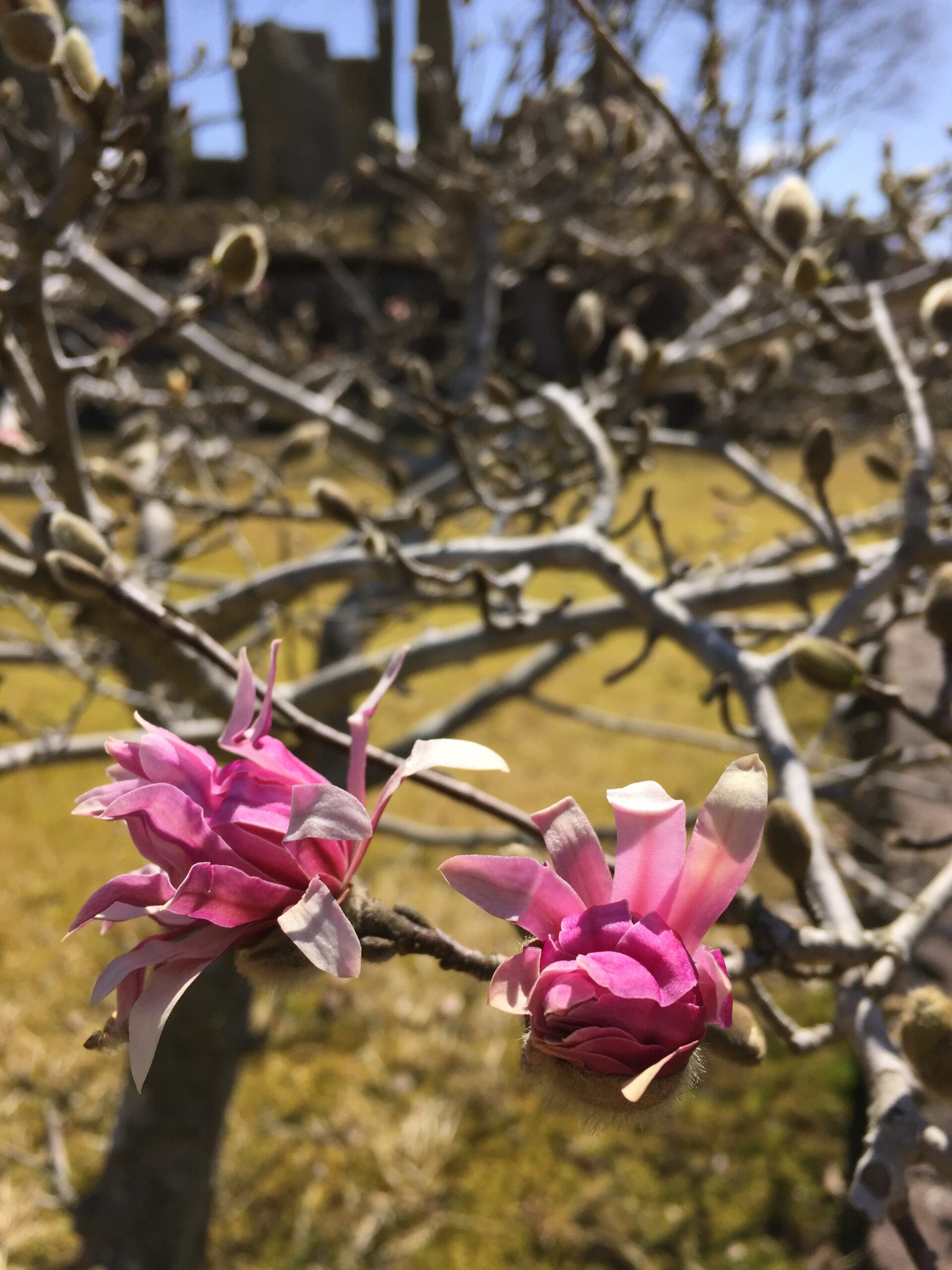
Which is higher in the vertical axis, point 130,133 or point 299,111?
point 299,111

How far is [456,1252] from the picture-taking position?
82.0 inches

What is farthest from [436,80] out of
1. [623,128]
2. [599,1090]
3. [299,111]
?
[299,111]

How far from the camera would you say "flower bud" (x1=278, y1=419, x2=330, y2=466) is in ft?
5.03

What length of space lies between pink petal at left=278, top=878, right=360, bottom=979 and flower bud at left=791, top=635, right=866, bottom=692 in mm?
512

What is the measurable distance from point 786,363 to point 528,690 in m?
0.87

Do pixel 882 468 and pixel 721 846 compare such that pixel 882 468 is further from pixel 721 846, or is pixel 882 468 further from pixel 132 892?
pixel 132 892

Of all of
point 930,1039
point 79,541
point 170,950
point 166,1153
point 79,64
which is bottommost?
point 166,1153

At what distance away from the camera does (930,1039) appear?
1.69ft

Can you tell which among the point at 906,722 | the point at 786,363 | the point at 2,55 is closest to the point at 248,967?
the point at 786,363

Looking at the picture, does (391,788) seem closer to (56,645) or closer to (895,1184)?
(895,1184)

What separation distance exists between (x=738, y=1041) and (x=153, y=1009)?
31 cm

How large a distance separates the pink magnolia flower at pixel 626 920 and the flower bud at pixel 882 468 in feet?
3.53

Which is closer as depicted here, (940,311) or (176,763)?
(176,763)

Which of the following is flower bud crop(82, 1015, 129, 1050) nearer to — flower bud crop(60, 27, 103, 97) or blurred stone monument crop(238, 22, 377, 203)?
flower bud crop(60, 27, 103, 97)
